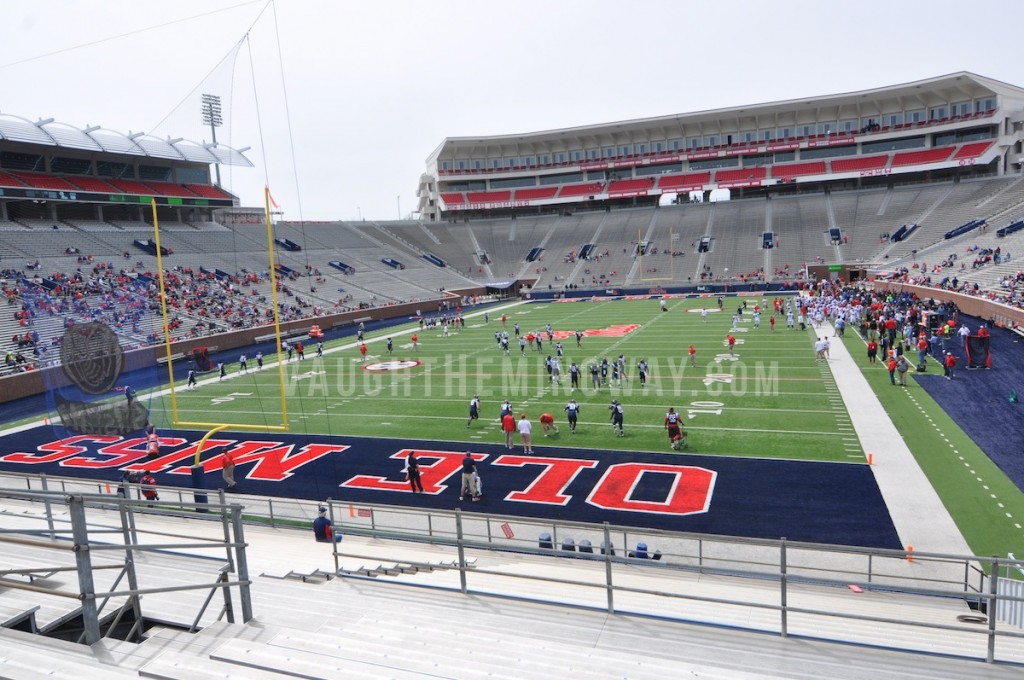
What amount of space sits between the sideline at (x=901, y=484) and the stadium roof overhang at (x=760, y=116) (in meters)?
52.9

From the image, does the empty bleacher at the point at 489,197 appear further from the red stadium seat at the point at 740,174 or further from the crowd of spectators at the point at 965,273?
the crowd of spectators at the point at 965,273

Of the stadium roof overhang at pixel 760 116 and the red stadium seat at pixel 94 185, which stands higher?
the stadium roof overhang at pixel 760 116

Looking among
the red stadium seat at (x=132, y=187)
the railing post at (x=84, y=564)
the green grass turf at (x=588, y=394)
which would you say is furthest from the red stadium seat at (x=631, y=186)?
the railing post at (x=84, y=564)

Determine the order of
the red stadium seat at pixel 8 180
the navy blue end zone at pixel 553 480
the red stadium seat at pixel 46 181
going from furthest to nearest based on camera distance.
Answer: the red stadium seat at pixel 46 181 < the red stadium seat at pixel 8 180 < the navy blue end zone at pixel 553 480

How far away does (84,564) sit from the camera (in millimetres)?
3428

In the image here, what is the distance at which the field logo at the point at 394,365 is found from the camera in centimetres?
2639

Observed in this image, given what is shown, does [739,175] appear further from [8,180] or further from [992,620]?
[992,620]

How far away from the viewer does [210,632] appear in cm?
399

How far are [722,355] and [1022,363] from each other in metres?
9.02

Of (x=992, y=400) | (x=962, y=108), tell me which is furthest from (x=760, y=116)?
(x=992, y=400)

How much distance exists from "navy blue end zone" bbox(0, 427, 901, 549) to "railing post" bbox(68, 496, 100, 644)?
23.0ft

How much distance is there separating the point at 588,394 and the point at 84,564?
58.0ft

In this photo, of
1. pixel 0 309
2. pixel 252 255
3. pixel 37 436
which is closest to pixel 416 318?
pixel 252 255

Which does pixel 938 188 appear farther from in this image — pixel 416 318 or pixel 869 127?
pixel 416 318
